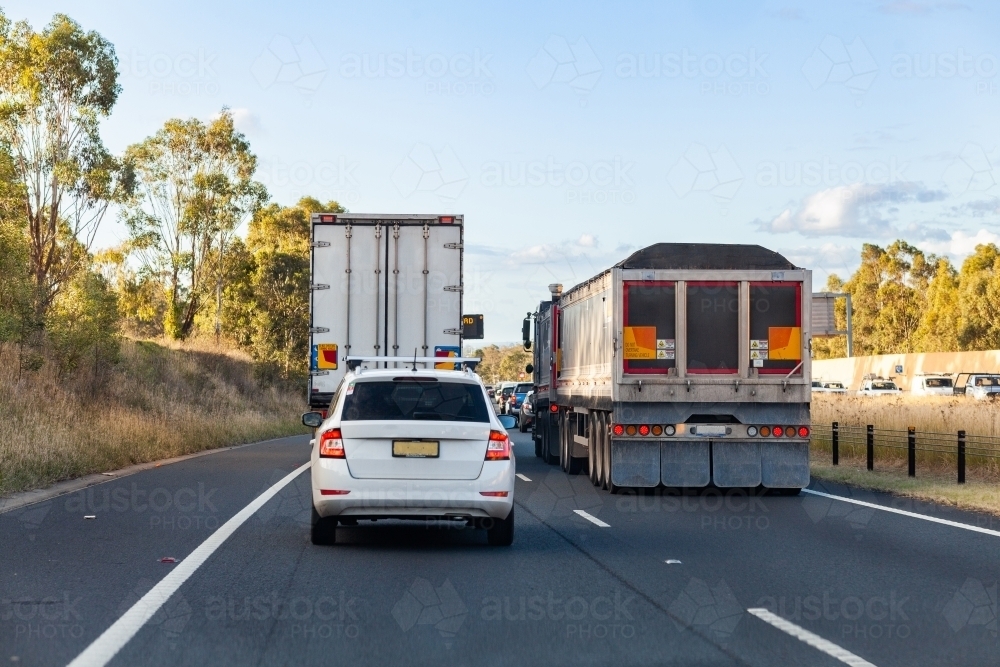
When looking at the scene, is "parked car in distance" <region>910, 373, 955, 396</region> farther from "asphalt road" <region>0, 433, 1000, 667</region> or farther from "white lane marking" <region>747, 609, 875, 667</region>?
"white lane marking" <region>747, 609, 875, 667</region>

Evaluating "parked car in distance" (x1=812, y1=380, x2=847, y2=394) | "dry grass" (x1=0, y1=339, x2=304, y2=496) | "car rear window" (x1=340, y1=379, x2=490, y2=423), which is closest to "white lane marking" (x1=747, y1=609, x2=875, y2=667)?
"car rear window" (x1=340, y1=379, x2=490, y2=423)

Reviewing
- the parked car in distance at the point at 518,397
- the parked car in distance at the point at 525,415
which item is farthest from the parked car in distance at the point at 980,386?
the parked car in distance at the point at 525,415

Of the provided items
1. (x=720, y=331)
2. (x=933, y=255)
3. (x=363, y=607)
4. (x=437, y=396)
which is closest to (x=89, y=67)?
(x=720, y=331)

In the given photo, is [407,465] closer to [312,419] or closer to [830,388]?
[312,419]

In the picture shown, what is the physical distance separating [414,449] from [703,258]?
25.5ft

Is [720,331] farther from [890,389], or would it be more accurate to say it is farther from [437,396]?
[890,389]

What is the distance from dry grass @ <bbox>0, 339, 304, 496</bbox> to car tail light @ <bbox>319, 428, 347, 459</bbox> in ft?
22.7

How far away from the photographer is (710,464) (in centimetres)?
1736

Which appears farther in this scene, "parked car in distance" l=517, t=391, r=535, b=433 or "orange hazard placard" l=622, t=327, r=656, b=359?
"parked car in distance" l=517, t=391, r=535, b=433

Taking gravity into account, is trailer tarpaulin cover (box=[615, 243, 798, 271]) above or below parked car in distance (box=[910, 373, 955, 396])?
above

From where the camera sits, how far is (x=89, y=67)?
135 ft

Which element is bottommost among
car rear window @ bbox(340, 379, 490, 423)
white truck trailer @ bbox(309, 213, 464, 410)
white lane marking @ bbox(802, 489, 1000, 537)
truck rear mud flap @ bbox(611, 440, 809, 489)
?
white lane marking @ bbox(802, 489, 1000, 537)

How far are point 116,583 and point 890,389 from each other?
182 feet

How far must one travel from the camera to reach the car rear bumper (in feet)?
35.9
